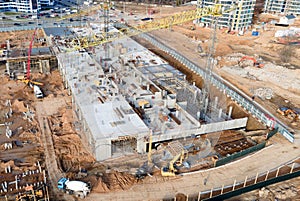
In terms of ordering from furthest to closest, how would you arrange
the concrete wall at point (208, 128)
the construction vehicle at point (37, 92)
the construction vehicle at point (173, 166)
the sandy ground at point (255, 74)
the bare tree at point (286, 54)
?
the bare tree at point (286, 54)
the sandy ground at point (255, 74)
the construction vehicle at point (37, 92)
the concrete wall at point (208, 128)
the construction vehicle at point (173, 166)

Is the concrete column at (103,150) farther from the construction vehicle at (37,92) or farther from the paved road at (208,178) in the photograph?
the construction vehicle at (37,92)

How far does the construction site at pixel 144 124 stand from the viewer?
23031mm

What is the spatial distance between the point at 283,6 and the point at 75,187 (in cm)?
8177

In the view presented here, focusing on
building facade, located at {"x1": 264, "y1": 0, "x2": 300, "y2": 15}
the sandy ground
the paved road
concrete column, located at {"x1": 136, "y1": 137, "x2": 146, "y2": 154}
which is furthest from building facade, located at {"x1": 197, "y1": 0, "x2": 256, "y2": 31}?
concrete column, located at {"x1": 136, "y1": 137, "x2": 146, "y2": 154}

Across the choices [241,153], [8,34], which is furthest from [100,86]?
[8,34]

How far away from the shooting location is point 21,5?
258 feet

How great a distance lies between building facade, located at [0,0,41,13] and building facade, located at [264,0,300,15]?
202 ft

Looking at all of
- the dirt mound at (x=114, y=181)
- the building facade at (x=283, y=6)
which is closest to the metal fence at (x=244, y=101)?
the dirt mound at (x=114, y=181)

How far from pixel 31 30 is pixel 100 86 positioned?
3544 cm

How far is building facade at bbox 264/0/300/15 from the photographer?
267 feet

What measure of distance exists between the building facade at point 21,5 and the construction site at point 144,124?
30001 mm

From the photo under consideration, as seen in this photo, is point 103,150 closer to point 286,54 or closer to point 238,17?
point 286,54

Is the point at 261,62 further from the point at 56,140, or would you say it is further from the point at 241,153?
the point at 56,140

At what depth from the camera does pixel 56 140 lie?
28328 mm
